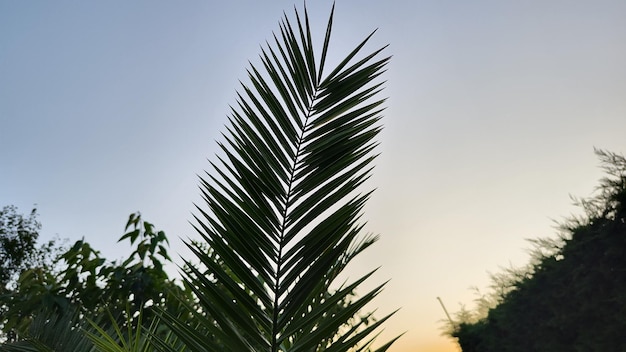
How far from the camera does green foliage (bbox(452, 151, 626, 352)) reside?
16.2ft

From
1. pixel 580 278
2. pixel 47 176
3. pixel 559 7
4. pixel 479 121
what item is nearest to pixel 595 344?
pixel 580 278

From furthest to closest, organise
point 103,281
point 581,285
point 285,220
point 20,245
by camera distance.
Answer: point 20,245, point 581,285, point 103,281, point 285,220

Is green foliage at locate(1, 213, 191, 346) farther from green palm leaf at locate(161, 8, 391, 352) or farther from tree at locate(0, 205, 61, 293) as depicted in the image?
tree at locate(0, 205, 61, 293)

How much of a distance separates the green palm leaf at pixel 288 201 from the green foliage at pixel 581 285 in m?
4.93

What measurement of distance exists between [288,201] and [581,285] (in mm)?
5287

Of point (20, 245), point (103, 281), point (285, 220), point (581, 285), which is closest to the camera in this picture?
point (285, 220)

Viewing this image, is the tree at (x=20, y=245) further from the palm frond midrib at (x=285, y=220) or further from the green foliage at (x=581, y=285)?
the palm frond midrib at (x=285, y=220)

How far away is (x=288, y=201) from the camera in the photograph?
37.1 inches

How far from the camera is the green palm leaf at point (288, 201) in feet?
2.58

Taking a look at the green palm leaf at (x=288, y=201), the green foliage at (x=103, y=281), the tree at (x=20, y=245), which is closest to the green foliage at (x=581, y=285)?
the green foliage at (x=103, y=281)

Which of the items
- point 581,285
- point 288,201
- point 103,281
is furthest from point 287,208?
point 581,285

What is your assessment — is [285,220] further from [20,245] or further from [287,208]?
[20,245]

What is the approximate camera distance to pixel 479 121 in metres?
6.93

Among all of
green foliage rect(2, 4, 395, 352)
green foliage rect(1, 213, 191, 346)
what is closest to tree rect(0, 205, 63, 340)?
green foliage rect(1, 213, 191, 346)
